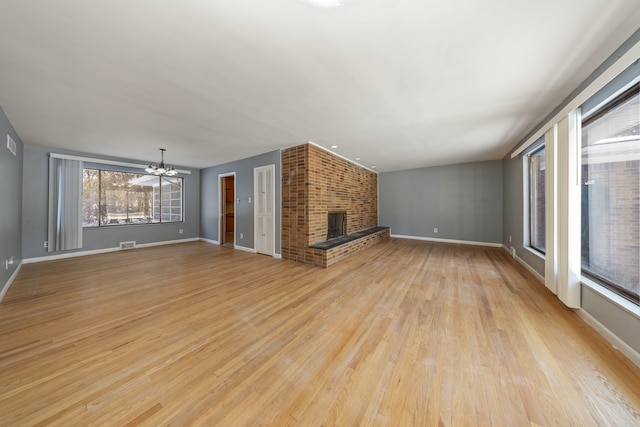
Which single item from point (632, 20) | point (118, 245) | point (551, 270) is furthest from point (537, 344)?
point (118, 245)

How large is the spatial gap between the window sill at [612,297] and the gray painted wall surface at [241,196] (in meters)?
4.26

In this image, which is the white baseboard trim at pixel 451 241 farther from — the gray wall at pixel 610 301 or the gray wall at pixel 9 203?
the gray wall at pixel 9 203

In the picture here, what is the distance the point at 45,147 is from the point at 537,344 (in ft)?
26.5

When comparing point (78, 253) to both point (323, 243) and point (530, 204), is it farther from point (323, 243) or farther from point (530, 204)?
point (530, 204)

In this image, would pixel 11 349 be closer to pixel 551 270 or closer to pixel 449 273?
pixel 449 273

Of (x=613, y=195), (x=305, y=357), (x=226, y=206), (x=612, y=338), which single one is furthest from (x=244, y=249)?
(x=613, y=195)

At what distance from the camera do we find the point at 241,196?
5414mm

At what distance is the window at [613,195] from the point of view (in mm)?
1671

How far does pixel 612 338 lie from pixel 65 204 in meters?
8.31

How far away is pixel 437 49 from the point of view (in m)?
1.63

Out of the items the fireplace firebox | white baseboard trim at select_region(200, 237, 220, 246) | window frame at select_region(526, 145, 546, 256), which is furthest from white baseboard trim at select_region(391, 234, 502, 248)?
white baseboard trim at select_region(200, 237, 220, 246)

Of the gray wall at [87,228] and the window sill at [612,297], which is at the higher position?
the gray wall at [87,228]

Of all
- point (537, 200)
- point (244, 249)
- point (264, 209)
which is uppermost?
point (537, 200)

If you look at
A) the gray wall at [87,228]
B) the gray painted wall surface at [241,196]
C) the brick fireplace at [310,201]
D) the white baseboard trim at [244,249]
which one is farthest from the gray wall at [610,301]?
the gray wall at [87,228]
